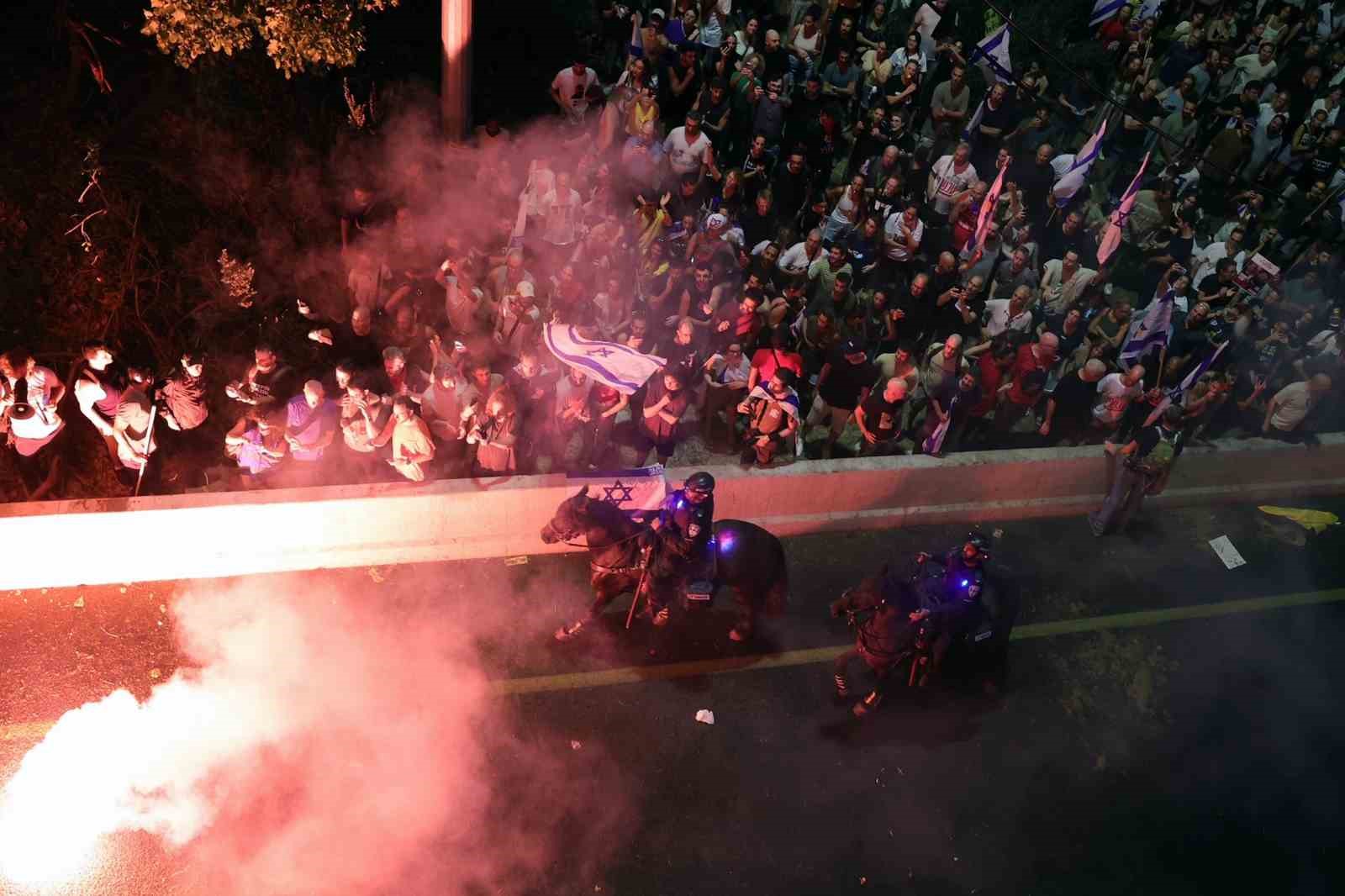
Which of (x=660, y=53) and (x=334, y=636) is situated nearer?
(x=334, y=636)

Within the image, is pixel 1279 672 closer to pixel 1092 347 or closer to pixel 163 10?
pixel 1092 347

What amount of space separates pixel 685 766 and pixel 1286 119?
44.2 ft

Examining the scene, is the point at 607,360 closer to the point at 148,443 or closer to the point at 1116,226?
the point at 148,443

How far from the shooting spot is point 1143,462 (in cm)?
1029

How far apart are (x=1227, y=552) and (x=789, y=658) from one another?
5.42m

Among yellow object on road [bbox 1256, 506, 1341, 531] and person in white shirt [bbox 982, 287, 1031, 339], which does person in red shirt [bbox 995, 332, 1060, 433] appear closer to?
person in white shirt [bbox 982, 287, 1031, 339]

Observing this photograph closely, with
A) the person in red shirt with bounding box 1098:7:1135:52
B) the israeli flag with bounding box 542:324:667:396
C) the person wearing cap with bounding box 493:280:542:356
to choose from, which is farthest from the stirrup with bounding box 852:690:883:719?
the person in red shirt with bounding box 1098:7:1135:52

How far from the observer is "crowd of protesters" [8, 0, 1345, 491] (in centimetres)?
910

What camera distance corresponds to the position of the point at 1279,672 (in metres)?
9.77

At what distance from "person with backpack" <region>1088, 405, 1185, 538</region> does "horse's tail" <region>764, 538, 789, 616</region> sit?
4202 mm

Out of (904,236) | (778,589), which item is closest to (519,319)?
(778,589)

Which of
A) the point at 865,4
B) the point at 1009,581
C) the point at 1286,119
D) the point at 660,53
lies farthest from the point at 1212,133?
the point at 1009,581

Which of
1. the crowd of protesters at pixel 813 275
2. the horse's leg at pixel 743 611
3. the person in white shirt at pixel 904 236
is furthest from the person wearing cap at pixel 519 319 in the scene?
the person in white shirt at pixel 904 236

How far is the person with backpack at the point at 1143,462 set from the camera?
33.7 feet
